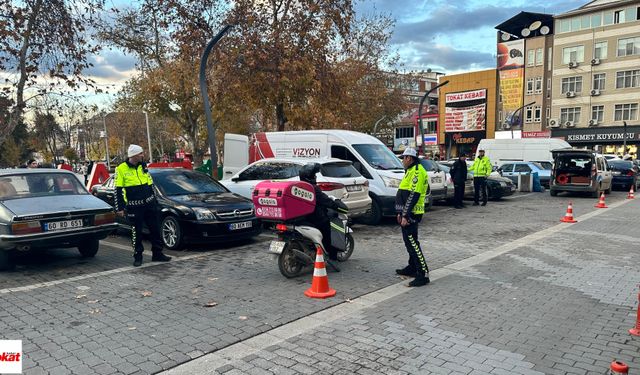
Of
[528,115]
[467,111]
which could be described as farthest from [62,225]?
[467,111]

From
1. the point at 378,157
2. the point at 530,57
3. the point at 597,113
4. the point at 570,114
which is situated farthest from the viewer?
the point at 530,57

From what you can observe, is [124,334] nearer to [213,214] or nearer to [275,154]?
[213,214]

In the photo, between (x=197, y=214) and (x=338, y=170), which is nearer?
(x=197, y=214)

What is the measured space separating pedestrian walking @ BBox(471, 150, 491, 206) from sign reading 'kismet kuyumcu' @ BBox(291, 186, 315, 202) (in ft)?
32.2

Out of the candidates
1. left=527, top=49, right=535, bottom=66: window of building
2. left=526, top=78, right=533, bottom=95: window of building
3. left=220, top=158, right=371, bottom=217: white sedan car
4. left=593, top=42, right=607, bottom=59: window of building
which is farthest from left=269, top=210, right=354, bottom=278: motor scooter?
left=527, top=49, right=535, bottom=66: window of building

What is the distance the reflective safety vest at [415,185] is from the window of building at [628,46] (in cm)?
4793

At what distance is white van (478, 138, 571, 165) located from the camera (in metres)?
29.5

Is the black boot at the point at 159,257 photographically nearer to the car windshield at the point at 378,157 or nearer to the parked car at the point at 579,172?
the car windshield at the point at 378,157

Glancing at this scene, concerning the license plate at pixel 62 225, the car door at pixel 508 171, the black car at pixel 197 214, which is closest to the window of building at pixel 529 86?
the car door at pixel 508 171

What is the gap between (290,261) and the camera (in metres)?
6.66

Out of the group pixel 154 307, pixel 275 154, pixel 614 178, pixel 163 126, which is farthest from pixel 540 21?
pixel 154 307

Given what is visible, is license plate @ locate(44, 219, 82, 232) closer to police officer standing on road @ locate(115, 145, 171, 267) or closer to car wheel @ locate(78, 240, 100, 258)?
police officer standing on road @ locate(115, 145, 171, 267)

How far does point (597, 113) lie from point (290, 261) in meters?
48.6

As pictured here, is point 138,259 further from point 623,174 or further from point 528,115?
point 528,115
